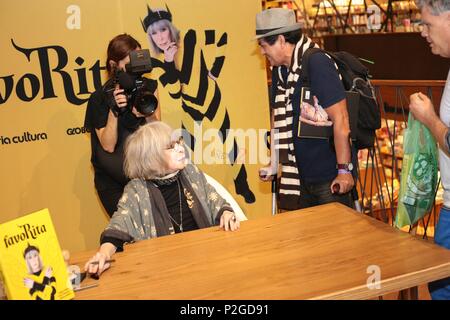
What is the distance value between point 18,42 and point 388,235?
100 inches

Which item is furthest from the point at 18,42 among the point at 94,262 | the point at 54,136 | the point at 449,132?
the point at 449,132

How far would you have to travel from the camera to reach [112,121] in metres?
3.22

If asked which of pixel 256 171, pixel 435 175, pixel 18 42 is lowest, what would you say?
pixel 256 171

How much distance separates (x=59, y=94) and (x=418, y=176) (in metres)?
2.35

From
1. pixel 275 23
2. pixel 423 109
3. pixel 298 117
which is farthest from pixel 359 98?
pixel 423 109

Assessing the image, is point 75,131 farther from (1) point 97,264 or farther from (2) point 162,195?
(1) point 97,264

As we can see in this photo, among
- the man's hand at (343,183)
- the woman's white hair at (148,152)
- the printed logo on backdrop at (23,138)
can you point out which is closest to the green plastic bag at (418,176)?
the man's hand at (343,183)

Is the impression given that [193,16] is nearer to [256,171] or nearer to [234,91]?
[234,91]

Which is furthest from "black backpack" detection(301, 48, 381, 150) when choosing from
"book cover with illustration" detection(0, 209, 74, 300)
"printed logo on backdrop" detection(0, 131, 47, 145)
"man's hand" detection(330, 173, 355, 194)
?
"printed logo on backdrop" detection(0, 131, 47, 145)

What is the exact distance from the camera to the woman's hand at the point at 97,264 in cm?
211

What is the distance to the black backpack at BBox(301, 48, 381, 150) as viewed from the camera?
2.99 meters

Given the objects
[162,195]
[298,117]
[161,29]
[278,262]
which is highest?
[161,29]

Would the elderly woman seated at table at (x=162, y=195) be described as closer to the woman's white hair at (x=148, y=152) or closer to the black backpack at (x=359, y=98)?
the woman's white hair at (x=148, y=152)
